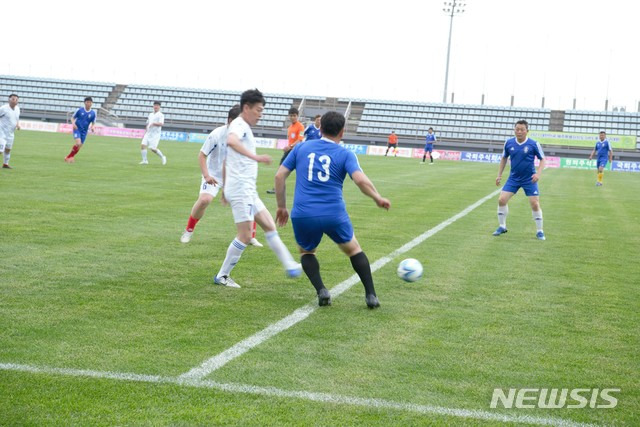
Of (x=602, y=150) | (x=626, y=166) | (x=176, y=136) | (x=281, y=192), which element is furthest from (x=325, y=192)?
(x=176, y=136)

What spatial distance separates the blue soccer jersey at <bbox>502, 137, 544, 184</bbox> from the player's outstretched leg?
7.16 m

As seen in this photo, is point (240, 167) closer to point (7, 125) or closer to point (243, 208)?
point (243, 208)

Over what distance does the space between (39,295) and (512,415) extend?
4162mm

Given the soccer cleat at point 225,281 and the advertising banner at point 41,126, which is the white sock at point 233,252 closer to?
the soccer cleat at point 225,281

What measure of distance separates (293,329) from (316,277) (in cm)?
104

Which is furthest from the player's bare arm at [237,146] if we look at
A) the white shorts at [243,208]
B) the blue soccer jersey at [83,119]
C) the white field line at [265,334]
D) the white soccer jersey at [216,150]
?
the blue soccer jersey at [83,119]

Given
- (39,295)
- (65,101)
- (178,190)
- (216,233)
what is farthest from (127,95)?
(39,295)

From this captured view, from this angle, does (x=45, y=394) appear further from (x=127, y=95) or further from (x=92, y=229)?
(x=127, y=95)

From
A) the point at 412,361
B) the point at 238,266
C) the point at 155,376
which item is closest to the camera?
the point at 155,376

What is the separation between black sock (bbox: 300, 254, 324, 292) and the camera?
6.74 metres

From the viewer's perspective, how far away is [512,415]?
13.7ft

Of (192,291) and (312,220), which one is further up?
(312,220)

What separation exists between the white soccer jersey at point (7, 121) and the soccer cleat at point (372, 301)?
622 inches

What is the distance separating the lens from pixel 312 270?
6.82m
